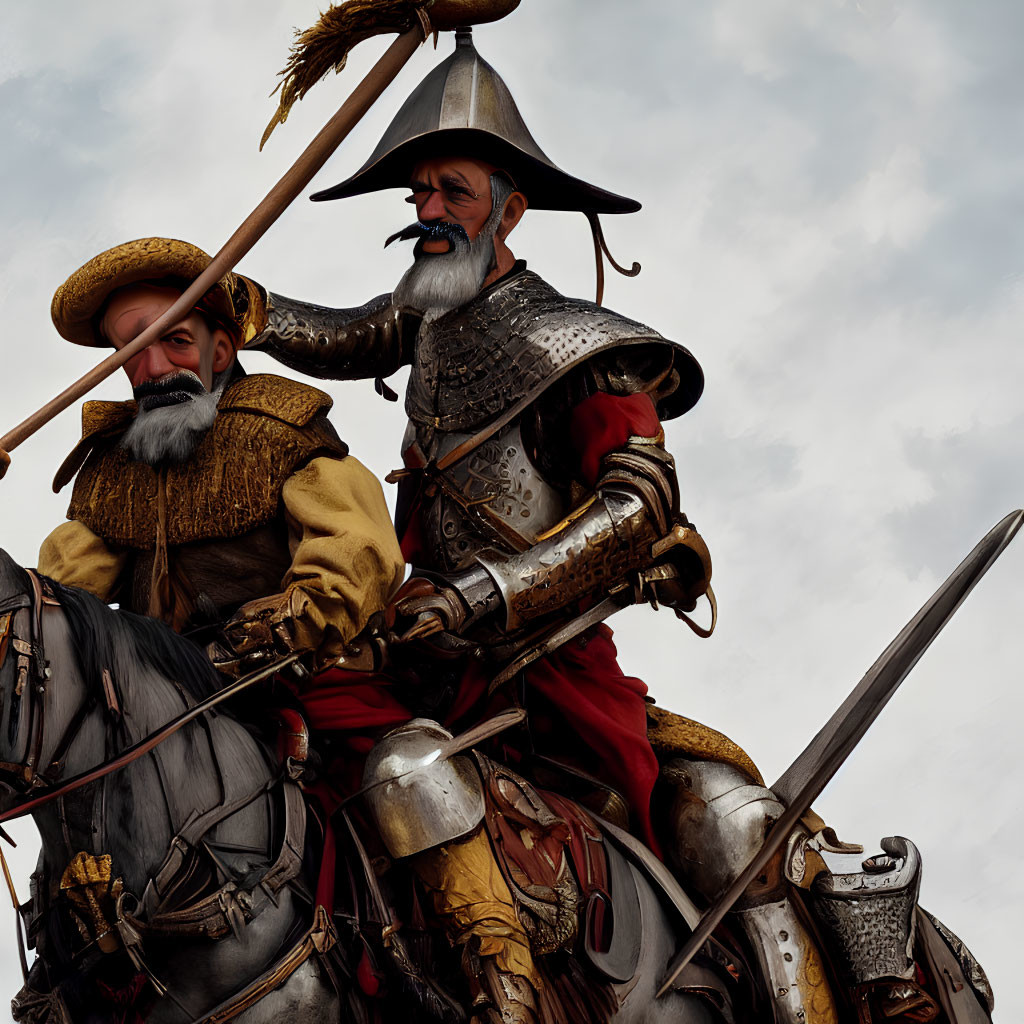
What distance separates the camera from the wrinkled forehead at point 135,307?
6051mm

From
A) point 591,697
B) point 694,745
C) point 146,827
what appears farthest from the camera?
point 694,745

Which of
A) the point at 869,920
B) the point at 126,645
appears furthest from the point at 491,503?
the point at 869,920

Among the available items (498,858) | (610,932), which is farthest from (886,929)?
(498,858)

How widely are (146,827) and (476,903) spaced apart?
43.6 inches

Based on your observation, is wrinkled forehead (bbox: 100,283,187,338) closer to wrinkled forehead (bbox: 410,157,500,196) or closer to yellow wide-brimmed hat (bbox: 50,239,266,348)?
yellow wide-brimmed hat (bbox: 50,239,266,348)

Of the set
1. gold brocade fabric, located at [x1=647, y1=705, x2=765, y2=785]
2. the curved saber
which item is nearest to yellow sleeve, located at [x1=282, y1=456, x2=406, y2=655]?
gold brocade fabric, located at [x1=647, y1=705, x2=765, y2=785]

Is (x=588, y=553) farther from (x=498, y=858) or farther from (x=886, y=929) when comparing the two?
(x=886, y=929)

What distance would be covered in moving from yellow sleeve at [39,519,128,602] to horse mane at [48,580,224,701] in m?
0.98

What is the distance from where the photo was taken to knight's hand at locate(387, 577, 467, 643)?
6004 millimetres

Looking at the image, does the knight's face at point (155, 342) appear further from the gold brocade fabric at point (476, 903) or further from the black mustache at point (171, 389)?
the gold brocade fabric at point (476, 903)

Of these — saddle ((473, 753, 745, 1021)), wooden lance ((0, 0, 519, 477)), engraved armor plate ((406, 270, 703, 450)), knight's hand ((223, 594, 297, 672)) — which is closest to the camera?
wooden lance ((0, 0, 519, 477))

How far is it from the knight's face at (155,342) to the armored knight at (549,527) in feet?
3.50

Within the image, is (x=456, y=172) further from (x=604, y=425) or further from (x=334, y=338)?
(x=604, y=425)

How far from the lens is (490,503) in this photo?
6598 millimetres
